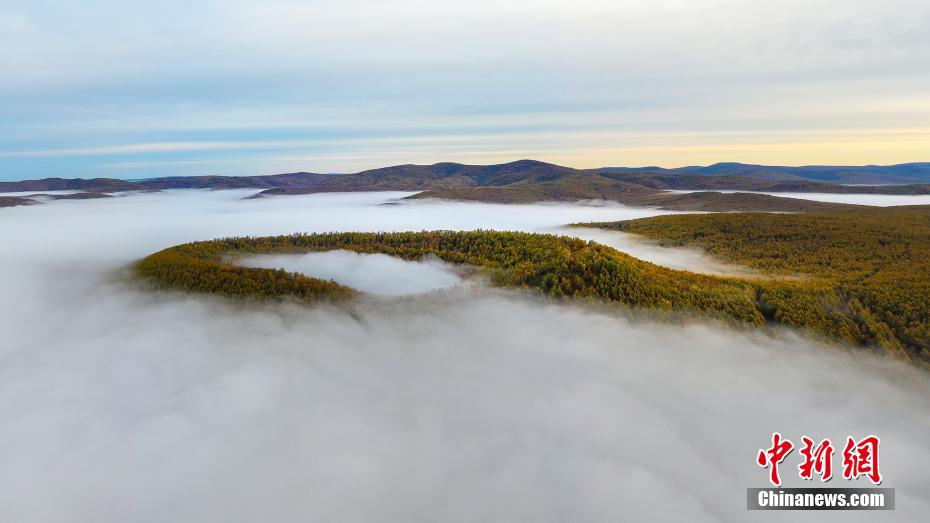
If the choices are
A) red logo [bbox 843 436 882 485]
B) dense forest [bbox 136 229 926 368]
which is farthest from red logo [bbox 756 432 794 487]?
dense forest [bbox 136 229 926 368]

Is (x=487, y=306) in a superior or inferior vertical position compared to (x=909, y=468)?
superior

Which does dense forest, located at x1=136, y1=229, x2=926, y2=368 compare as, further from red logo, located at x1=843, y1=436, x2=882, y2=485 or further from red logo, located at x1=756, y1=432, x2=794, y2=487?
red logo, located at x1=843, y1=436, x2=882, y2=485

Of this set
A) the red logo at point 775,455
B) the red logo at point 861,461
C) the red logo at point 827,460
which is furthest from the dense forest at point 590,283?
the red logo at point 861,461

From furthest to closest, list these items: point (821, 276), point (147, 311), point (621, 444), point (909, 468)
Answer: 1. point (821, 276)
2. point (147, 311)
3. point (621, 444)
4. point (909, 468)

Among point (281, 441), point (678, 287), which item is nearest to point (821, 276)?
point (678, 287)

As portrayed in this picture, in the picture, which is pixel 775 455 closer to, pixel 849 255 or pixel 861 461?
pixel 861 461

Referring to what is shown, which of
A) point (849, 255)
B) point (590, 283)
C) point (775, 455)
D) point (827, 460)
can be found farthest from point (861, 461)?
point (849, 255)

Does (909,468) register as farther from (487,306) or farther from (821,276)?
(821,276)
